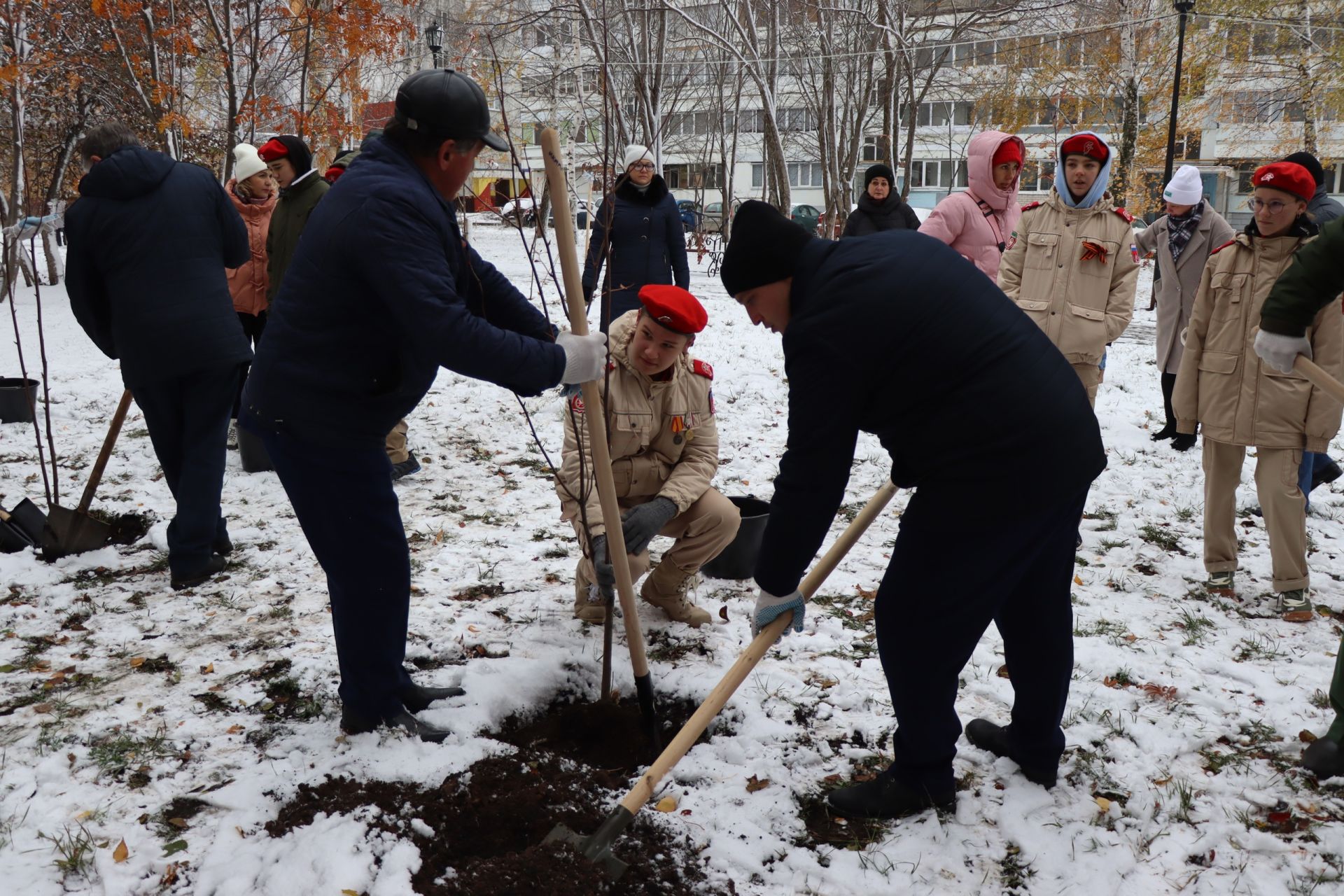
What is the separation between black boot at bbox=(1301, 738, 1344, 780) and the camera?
293 cm

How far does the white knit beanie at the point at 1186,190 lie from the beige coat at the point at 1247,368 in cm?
246

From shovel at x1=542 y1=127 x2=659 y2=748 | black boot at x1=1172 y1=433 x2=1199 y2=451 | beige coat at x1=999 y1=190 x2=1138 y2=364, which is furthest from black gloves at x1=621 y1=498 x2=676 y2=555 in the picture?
black boot at x1=1172 y1=433 x2=1199 y2=451

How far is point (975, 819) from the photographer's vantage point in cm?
279

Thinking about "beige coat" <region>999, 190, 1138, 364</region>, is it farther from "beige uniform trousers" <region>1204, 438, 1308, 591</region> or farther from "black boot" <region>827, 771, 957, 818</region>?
"black boot" <region>827, 771, 957, 818</region>

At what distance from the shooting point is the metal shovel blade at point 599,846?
2.42 m

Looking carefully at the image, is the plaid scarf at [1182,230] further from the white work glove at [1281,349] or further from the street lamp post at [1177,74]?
the street lamp post at [1177,74]

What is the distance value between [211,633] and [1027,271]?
4.37m

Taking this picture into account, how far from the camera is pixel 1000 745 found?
306cm

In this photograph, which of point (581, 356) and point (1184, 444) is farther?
point (1184, 444)

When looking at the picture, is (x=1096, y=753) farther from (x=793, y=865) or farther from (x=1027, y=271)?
(x=1027, y=271)

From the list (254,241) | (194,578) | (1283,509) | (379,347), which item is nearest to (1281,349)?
(1283,509)

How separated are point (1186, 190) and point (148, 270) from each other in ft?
21.3

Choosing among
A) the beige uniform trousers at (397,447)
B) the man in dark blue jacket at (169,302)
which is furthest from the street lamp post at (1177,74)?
the man in dark blue jacket at (169,302)

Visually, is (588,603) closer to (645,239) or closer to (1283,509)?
(1283,509)
